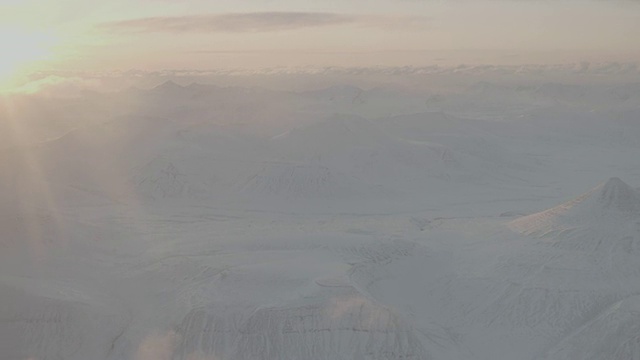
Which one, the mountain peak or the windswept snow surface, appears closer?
the windswept snow surface

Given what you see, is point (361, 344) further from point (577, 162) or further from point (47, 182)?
point (577, 162)

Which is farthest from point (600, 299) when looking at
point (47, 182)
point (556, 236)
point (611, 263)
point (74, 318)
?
point (47, 182)

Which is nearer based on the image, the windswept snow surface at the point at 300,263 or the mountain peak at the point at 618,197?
the windswept snow surface at the point at 300,263

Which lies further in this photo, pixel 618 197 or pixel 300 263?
pixel 618 197
